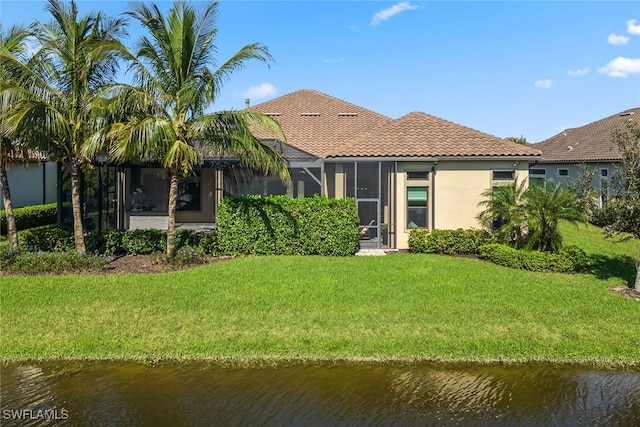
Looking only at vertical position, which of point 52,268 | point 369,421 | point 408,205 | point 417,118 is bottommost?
point 369,421

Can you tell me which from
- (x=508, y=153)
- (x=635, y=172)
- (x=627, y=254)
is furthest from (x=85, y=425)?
(x=627, y=254)

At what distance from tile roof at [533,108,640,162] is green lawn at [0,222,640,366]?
15.5 m

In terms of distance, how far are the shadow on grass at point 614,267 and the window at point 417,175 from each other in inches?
231

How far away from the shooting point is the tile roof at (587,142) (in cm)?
2656

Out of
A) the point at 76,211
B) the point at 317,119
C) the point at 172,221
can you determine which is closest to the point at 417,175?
the point at 172,221

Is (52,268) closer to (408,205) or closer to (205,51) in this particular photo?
(205,51)

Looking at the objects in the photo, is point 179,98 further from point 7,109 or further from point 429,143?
point 429,143

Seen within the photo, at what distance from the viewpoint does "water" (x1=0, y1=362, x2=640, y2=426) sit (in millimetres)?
5992

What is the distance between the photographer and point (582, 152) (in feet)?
91.7

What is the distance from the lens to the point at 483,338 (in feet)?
27.7

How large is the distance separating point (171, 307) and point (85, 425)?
13.7 feet

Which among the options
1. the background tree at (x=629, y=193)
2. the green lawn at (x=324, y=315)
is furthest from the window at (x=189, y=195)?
the background tree at (x=629, y=193)

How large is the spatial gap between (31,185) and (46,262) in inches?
553

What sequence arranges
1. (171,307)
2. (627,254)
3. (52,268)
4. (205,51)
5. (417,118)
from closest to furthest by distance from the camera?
(171,307), (52,268), (205,51), (627,254), (417,118)
